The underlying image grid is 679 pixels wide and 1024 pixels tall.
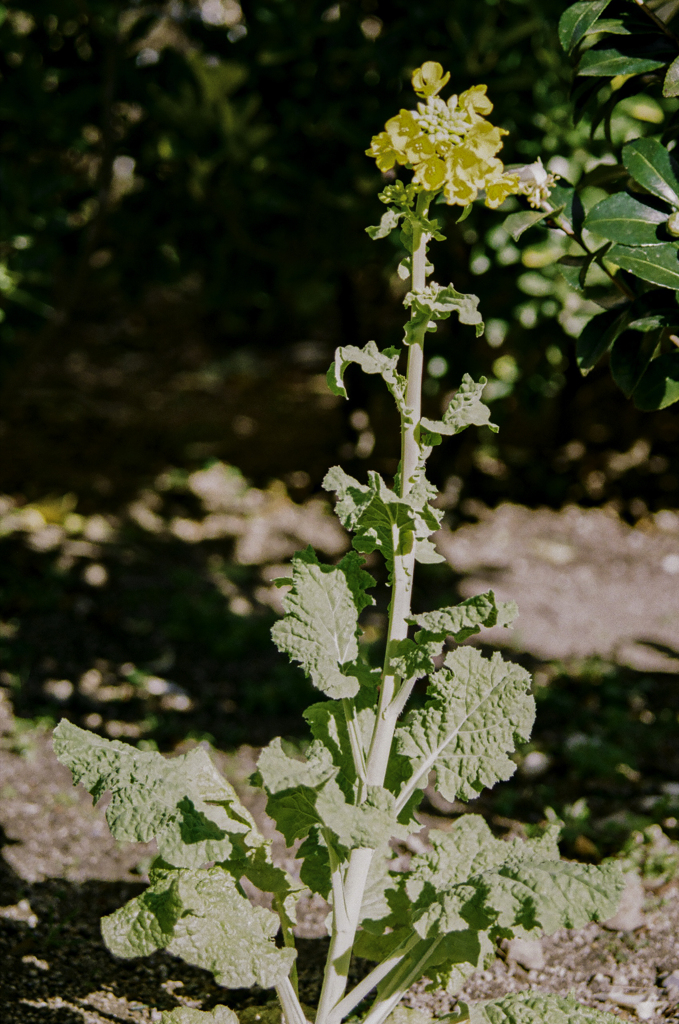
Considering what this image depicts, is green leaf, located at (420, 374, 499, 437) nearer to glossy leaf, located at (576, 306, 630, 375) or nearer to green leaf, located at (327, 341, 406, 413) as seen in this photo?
green leaf, located at (327, 341, 406, 413)

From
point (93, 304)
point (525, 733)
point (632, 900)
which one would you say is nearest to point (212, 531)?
point (632, 900)

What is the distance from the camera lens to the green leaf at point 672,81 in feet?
4.26

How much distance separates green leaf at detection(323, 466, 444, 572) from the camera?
1.24 meters

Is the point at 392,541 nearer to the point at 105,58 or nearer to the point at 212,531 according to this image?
the point at 105,58

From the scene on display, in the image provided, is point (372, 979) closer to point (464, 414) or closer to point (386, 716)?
point (386, 716)

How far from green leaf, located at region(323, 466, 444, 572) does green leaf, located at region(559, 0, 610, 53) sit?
753mm

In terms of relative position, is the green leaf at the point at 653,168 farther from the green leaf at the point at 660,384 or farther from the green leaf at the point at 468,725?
the green leaf at the point at 468,725

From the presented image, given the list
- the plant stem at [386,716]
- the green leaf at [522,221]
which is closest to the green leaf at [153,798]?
the plant stem at [386,716]

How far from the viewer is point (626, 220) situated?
1.34 metres

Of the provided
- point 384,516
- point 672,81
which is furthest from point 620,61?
point 384,516

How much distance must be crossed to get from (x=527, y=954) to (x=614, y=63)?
161cm

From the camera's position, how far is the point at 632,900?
1.86m

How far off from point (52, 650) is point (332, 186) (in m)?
1.88

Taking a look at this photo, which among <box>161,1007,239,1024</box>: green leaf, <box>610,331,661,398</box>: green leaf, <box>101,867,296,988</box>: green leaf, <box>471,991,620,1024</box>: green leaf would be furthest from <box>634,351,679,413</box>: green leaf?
<box>161,1007,239,1024</box>: green leaf
